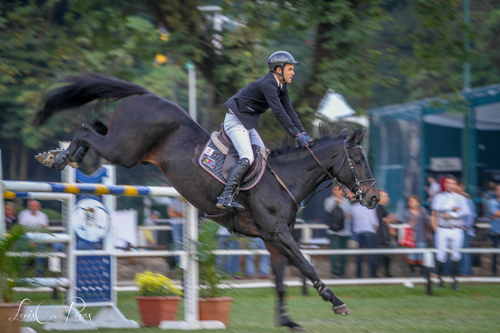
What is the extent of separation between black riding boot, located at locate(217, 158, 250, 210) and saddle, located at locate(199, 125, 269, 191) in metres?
0.14

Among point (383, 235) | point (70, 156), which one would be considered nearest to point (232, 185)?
point (70, 156)

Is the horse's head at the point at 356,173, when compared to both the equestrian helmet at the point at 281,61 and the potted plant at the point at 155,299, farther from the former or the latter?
the potted plant at the point at 155,299

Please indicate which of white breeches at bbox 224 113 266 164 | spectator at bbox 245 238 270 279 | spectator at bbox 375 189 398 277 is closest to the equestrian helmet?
white breeches at bbox 224 113 266 164

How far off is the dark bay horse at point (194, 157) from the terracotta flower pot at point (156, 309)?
103 centimetres

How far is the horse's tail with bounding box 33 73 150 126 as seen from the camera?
6797 millimetres

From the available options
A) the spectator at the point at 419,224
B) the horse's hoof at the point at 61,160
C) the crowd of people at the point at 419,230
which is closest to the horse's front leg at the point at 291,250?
the horse's hoof at the point at 61,160

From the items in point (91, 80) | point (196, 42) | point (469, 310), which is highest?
point (196, 42)

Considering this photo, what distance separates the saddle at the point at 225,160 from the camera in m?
6.45

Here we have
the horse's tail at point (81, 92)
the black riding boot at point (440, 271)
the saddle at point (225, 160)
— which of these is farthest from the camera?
the black riding boot at point (440, 271)

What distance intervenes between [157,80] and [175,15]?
30.9ft

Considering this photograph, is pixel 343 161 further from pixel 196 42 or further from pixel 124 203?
pixel 124 203

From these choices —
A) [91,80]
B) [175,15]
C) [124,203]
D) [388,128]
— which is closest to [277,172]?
[91,80]

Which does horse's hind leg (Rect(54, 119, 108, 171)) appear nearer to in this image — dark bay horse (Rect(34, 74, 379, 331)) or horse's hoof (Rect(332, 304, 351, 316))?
dark bay horse (Rect(34, 74, 379, 331))

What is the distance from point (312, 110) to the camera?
11414 millimetres
